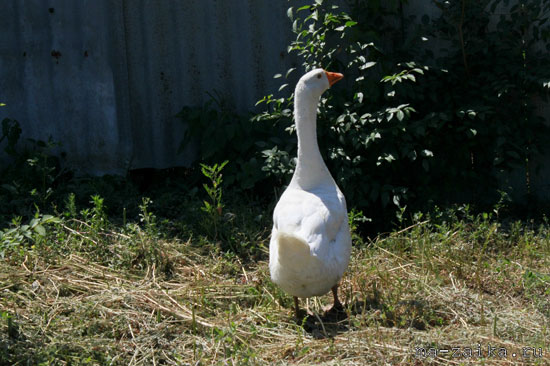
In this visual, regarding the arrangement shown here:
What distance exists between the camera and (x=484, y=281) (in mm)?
4195

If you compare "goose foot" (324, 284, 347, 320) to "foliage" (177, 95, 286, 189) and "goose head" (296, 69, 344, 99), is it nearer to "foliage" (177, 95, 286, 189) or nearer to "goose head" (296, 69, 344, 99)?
"goose head" (296, 69, 344, 99)

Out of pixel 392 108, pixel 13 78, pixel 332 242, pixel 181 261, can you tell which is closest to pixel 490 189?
pixel 392 108

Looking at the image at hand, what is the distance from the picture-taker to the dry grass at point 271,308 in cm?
317

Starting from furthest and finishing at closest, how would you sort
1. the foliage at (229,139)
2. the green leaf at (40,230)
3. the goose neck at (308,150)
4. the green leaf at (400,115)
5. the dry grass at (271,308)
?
the foliage at (229,139) → the green leaf at (400,115) → the goose neck at (308,150) → the green leaf at (40,230) → the dry grass at (271,308)

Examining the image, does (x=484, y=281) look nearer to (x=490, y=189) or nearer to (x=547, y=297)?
(x=547, y=297)

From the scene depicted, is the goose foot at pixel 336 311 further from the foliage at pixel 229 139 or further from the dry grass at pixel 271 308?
the foliage at pixel 229 139

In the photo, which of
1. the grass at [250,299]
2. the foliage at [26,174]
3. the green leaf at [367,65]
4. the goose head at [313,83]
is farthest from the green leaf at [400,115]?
the foliage at [26,174]

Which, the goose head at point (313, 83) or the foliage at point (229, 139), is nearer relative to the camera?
the goose head at point (313, 83)

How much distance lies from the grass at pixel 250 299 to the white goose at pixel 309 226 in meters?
0.30

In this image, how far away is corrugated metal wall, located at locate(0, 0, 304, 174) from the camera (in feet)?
18.8

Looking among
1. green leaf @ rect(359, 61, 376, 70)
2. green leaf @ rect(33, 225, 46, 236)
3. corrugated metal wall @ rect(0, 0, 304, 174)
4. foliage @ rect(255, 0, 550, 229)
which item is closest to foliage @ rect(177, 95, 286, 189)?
foliage @ rect(255, 0, 550, 229)

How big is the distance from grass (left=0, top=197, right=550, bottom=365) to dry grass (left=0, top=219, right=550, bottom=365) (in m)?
0.01

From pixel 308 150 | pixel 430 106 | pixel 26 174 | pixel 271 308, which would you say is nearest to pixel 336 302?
pixel 271 308

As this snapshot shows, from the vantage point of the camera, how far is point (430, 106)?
5.49m
